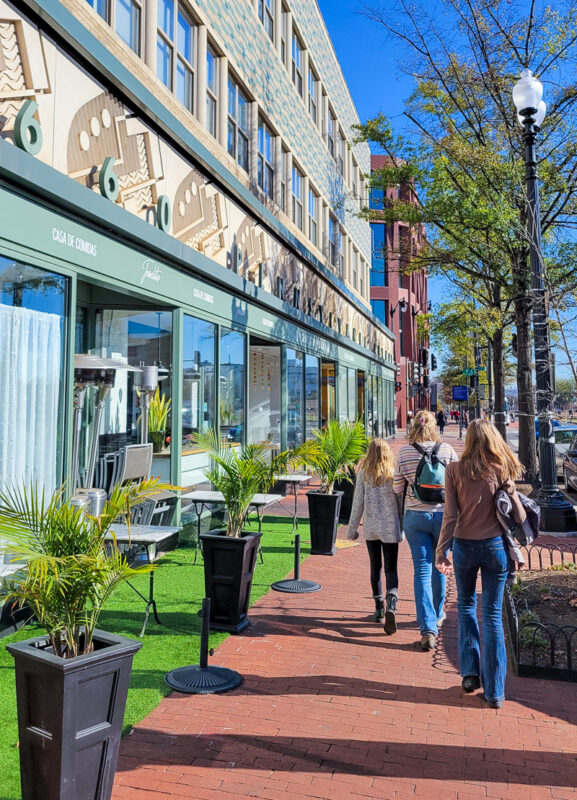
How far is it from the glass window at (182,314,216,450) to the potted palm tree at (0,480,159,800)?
5916 mm

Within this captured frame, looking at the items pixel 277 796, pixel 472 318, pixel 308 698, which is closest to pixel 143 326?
pixel 308 698

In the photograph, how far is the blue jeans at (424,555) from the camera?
17.2 ft

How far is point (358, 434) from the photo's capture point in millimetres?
9953

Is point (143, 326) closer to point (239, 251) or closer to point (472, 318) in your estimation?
point (239, 251)

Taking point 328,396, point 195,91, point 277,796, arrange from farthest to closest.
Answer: point 328,396 → point 195,91 → point 277,796

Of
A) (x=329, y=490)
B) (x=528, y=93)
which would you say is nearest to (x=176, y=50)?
(x=528, y=93)

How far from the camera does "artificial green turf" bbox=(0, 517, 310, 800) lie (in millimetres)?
3775

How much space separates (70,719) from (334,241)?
21674mm

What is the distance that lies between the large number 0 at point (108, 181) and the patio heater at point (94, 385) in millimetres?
1826

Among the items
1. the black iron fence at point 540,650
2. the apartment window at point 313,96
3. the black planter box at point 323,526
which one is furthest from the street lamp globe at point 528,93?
the apartment window at point 313,96

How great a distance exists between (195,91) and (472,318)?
15183 millimetres

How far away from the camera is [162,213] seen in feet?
27.1

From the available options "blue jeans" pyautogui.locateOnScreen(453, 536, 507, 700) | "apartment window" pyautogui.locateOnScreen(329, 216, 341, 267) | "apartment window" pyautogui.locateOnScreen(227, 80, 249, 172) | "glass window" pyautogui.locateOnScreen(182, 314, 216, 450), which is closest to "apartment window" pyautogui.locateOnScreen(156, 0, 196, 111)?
"apartment window" pyautogui.locateOnScreen(227, 80, 249, 172)

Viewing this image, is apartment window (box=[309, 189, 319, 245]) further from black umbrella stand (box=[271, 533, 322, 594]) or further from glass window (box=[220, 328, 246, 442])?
black umbrella stand (box=[271, 533, 322, 594])
